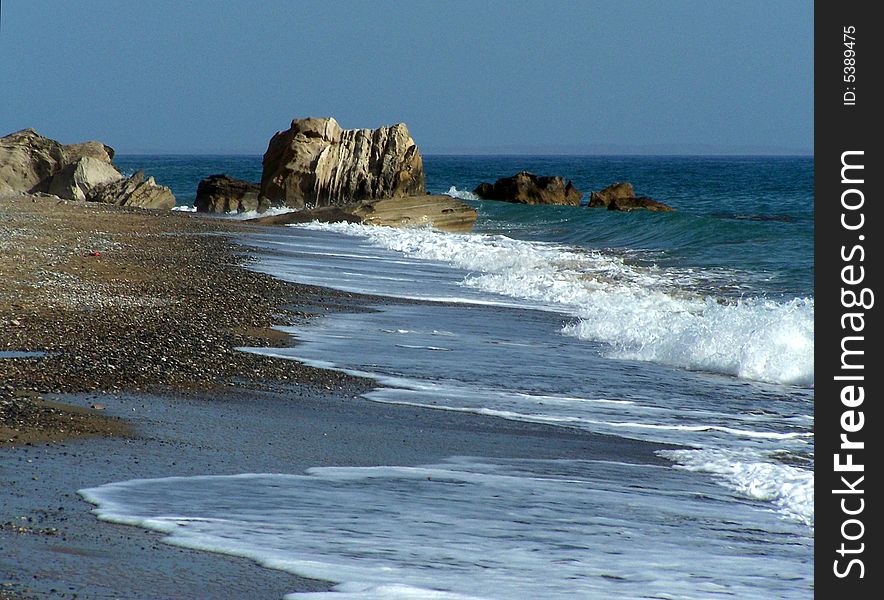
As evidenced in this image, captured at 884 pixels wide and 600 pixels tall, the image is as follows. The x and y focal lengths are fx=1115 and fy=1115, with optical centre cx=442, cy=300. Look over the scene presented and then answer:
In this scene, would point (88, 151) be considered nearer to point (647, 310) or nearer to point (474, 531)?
point (647, 310)

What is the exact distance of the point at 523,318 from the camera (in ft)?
42.5

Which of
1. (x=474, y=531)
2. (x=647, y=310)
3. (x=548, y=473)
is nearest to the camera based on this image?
(x=474, y=531)

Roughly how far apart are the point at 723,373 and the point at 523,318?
3316mm

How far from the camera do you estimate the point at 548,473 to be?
19.3 ft

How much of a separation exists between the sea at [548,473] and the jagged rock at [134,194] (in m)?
21.1

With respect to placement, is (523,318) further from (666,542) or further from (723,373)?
(666,542)

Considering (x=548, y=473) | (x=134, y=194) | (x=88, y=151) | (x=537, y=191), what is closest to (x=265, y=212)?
(x=134, y=194)

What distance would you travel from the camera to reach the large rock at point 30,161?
39031 millimetres

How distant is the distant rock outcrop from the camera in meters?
47.4

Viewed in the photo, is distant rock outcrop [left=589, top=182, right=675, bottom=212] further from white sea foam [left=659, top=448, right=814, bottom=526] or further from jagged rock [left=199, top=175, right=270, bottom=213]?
white sea foam [left=659, top=448, right=814, bottom=526]

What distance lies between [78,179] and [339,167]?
905 centimetres

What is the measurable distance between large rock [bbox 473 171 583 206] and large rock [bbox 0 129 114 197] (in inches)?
791

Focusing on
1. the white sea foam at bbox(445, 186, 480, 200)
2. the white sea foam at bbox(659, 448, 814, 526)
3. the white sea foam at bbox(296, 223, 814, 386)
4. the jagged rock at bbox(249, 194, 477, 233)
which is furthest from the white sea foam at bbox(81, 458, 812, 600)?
the white sea foam at bbox(445, 186, 480, 200)

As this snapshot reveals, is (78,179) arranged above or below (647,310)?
above
